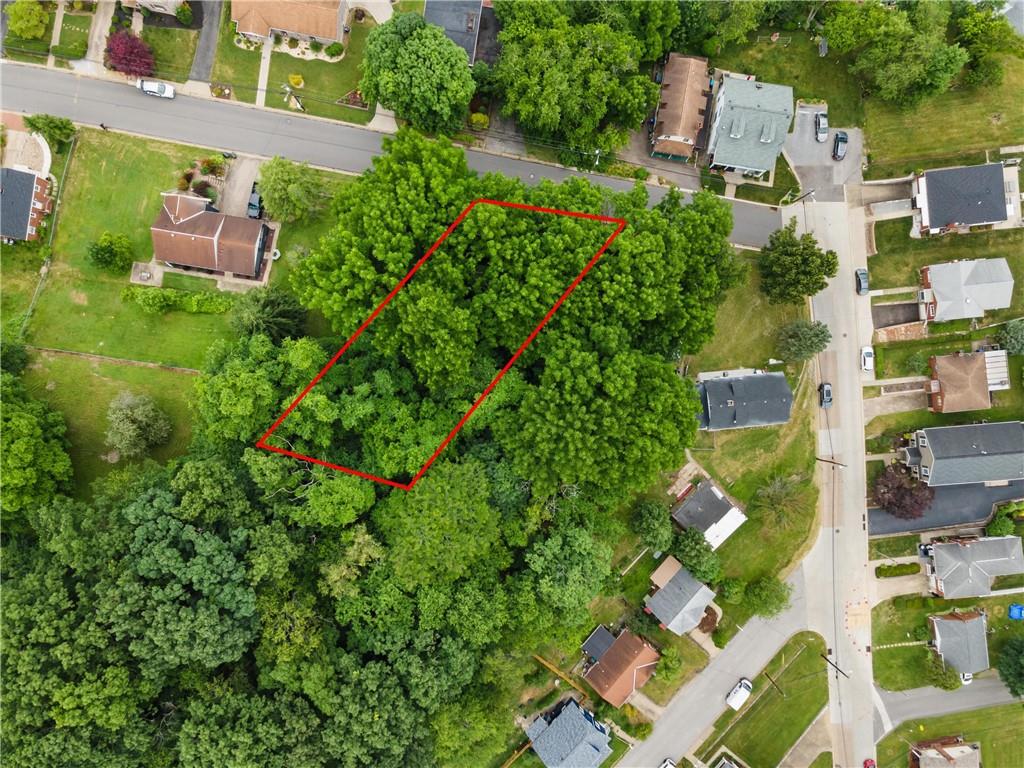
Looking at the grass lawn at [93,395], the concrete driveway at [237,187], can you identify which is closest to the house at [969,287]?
the concrete driveway at [237,187]

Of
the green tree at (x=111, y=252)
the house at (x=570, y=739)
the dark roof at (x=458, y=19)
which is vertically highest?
the dark roof at (x=458, y=19)

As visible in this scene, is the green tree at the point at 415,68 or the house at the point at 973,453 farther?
the house at the point at 973,453

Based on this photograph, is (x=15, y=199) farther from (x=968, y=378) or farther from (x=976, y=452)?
(x=976, y=452)

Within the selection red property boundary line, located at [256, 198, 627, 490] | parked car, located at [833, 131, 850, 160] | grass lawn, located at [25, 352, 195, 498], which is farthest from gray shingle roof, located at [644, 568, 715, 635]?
grass lawn, located at [25, 352, 195, 498]

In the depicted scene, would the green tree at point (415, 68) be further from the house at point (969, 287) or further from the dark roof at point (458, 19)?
the house at point (969, 287)

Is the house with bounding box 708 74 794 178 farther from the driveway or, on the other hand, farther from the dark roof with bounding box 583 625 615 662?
the dark roof with bounding box 583 625 615 662

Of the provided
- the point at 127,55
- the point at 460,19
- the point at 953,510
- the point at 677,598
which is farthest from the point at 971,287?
the point at 127,55

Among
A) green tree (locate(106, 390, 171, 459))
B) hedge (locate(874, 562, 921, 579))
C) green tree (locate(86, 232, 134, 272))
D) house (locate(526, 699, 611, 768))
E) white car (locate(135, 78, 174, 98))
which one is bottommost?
house (locate(526, 699, 611, 768))
